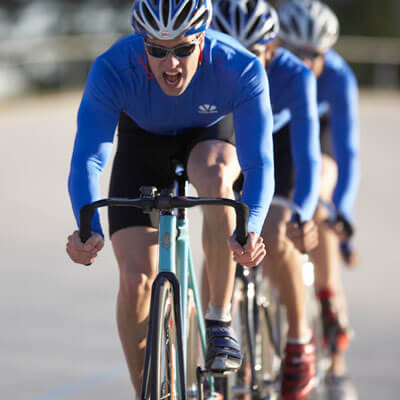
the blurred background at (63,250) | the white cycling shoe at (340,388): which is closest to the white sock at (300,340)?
the white cycling shoe at (340,388)

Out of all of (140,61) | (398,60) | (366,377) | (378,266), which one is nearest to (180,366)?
(140,61)

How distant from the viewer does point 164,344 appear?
3801mm

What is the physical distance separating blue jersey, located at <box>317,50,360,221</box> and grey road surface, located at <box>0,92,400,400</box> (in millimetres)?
1133

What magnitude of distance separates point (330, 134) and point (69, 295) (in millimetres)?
2710

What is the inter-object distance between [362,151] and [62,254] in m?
8.50

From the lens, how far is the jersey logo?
14.1ft

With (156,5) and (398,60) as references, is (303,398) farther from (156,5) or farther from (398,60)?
(398,60)

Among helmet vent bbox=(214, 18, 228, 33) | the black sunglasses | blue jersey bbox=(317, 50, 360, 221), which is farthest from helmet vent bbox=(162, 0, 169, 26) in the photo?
blue jersey bbox=(317, 50, 360, 221)

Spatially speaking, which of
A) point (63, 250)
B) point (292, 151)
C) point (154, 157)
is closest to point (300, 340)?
point (292, 151)

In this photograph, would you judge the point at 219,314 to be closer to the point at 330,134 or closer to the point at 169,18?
the point at 169,18

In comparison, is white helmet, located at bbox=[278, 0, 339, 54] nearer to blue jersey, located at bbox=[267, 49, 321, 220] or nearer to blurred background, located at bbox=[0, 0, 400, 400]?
blue jersey, located at bbox=[267, 49, 321, 220]

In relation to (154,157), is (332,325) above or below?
below

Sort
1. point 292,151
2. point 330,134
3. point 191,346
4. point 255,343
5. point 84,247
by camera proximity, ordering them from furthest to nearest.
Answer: point 330,134
point 292,151
point 255,343
point 191,346
point 84,247

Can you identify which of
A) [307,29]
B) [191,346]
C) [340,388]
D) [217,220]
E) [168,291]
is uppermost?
[307,29]
